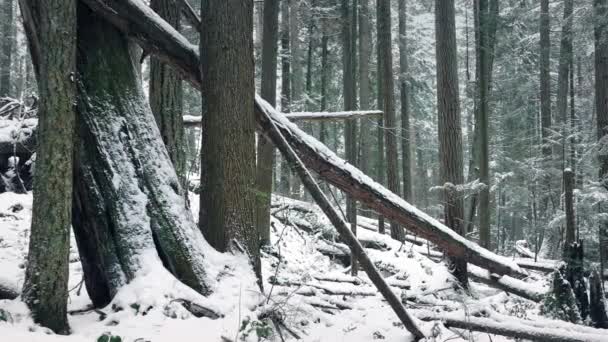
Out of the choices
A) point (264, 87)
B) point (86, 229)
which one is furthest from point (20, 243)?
point (264, 87)

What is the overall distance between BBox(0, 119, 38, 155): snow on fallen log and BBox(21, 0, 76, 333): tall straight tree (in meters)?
6.22

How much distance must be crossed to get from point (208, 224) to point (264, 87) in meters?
7.19

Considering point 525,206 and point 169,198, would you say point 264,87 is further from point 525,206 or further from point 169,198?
point 525,206

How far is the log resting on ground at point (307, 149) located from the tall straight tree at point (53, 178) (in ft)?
2.87

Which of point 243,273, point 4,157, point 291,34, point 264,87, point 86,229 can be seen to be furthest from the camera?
point 291,34

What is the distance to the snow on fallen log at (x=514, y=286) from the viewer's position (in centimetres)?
634

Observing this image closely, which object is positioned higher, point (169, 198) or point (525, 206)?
point (169, 198)

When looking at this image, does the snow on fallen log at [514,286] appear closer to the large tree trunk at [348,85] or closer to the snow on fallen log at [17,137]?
the snow on fallen log at [17,137]

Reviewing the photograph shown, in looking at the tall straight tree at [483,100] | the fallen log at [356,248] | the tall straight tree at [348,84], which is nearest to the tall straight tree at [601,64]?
the tall straight tree at [483,100]

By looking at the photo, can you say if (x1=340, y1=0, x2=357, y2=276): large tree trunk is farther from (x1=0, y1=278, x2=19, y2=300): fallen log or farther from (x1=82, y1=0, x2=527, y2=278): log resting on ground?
(x1=0, y1=278, x2=19, y2=300): fallen log

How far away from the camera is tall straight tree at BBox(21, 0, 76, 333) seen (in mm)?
3160

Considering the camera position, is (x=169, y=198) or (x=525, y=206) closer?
(x=169, y=198)

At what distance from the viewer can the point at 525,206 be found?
26.9 m

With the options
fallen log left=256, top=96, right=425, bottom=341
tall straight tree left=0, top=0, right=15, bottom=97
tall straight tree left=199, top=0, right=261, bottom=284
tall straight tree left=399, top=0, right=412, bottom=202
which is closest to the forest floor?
fallen log left=256, top=96, right=425, bottom=341
